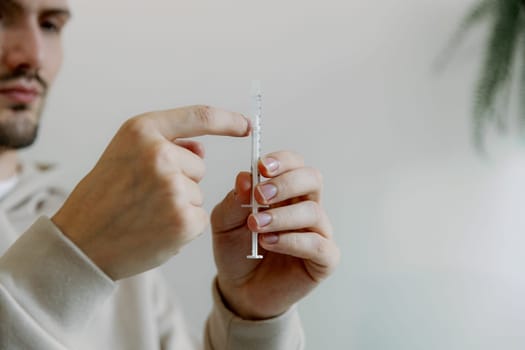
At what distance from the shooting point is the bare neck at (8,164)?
945mm

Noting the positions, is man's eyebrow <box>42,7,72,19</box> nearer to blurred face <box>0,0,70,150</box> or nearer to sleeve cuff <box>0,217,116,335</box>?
blurred face <box>0,0,70,150</box>

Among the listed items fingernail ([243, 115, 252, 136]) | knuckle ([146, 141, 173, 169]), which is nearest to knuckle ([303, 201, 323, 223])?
fingernail ([243, 115, 252, 136])

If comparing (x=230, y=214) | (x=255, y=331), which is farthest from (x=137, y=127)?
(x=255, y=331)

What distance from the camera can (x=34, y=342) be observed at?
540 mm

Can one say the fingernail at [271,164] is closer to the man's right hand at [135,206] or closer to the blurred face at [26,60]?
the man's right hand at [135,206]

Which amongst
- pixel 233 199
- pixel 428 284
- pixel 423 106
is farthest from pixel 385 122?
pixel 233 199

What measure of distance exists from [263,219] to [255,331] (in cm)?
25

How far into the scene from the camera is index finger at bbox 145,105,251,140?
1.93ft

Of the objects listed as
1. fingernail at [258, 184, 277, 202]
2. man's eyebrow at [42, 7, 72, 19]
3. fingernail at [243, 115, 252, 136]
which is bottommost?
fingernail at [258, 184, 277, 202]

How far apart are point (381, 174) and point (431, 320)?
33cm

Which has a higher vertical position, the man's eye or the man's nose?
the man's eye

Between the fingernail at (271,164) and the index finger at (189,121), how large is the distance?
0.30 feet

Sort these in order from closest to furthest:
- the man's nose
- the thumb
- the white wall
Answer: the thumb
the man's nose
the white wall

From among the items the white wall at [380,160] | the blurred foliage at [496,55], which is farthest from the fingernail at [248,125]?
the blurred foliage at [496,55]
